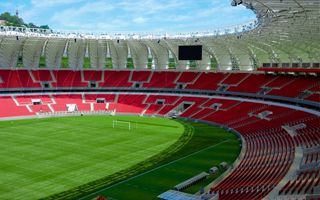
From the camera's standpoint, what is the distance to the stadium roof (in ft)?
119

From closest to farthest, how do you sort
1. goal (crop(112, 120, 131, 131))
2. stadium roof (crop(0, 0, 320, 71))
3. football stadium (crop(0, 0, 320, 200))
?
football stadium (crop(0, 0, 320, 200))
stadium roof (crop(0, 0, 320, 71))
goal (crop(112, 120, 131, 131))

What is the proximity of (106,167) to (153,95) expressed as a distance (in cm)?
3628

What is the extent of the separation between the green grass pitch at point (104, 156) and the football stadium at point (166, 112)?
172 millimetres

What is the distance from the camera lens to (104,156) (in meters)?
34.4

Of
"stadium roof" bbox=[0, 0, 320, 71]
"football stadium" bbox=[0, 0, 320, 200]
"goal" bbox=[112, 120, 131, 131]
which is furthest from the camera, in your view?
"goal" bbox=[112, 120, 131, 131]

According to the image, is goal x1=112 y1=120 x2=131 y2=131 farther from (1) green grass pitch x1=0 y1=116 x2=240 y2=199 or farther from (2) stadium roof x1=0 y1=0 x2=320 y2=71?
(2) stadium roof x1=0 y1=0 x2=320 y2=71

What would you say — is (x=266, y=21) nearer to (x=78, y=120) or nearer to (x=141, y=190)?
(x=141, y=190)

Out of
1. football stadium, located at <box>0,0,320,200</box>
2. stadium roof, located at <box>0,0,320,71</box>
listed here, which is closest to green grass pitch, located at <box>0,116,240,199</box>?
football stadium, located at <box>0,0,320,200</box>

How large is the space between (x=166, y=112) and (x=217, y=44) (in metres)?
14.1

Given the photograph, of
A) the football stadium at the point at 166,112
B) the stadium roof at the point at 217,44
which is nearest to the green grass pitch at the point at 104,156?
the football stadium at the point at 166,112

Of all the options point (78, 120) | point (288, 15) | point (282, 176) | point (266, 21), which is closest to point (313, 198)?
point (282, 176)

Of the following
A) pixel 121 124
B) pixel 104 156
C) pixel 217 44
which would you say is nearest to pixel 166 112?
pixel 121 124

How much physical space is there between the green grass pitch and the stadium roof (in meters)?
13.5

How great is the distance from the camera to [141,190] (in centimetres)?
2555
